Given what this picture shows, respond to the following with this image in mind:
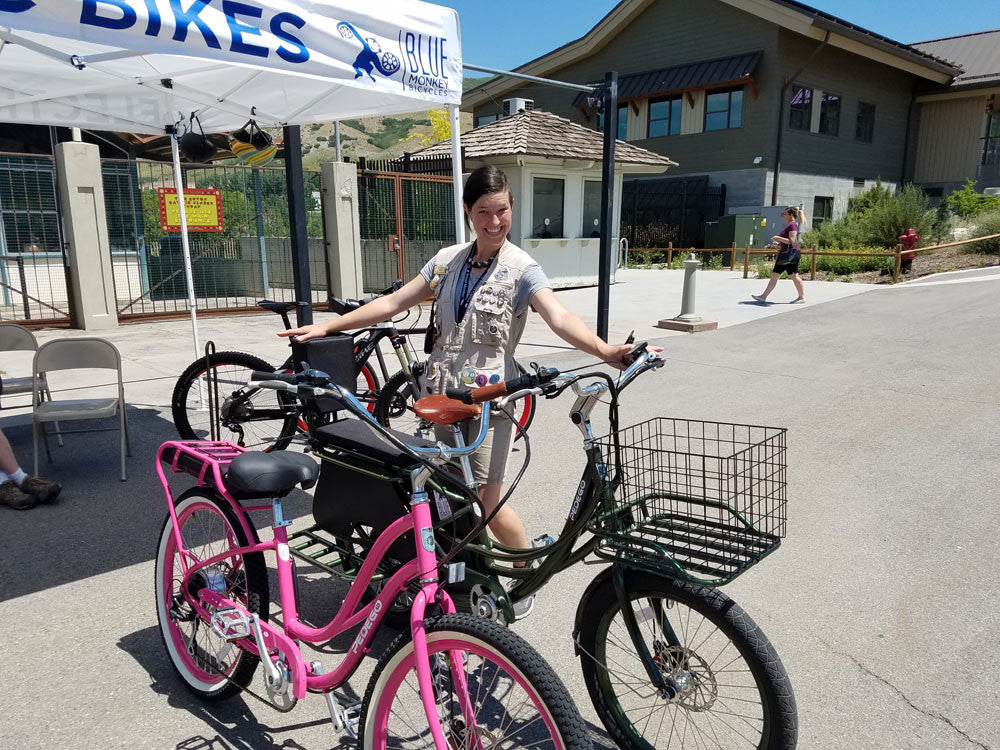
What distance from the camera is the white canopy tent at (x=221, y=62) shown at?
11.4ft

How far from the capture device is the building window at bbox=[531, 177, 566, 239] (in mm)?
16219

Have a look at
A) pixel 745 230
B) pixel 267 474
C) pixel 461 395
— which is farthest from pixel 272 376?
pixel 745 230

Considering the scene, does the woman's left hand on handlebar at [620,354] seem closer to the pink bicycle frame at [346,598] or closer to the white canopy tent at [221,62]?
the pink bicycle frame at [346,598]

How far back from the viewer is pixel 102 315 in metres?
11.2

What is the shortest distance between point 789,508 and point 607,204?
535cm

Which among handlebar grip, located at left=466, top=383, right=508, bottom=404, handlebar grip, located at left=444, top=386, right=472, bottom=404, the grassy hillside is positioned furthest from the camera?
the grassy hillside

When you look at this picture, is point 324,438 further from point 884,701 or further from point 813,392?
point 813,392

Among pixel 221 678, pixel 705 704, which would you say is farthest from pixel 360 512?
pixel 705 704

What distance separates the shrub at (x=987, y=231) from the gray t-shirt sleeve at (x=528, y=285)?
59.2ft

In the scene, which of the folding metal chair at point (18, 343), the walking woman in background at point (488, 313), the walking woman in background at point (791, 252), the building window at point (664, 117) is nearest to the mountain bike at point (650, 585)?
the walking woman in background at point (488, 313)

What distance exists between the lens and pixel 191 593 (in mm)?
2750

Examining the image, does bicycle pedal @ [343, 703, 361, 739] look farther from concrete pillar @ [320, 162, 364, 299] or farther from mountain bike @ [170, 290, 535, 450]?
concrete pillar @ [320, 162, 364, 299]

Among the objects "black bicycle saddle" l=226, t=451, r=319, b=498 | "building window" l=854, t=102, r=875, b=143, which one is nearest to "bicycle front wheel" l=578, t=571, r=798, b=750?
"black bicycle saddle" l=226, t=451, r=319, b=498

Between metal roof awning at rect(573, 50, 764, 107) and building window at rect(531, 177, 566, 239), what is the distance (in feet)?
33.6
